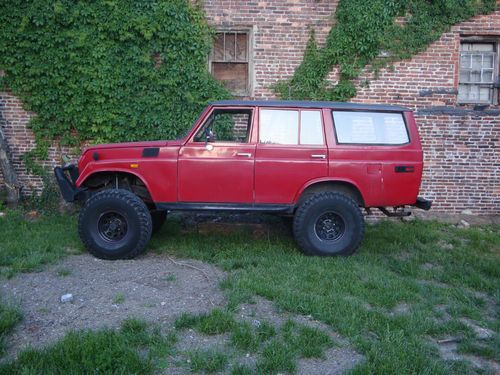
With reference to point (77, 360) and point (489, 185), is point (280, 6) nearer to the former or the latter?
point (489, 185)

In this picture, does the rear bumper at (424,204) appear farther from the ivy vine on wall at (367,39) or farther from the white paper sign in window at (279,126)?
the ivy vine on wall at (367,39)

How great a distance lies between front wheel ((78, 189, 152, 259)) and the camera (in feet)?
20.2

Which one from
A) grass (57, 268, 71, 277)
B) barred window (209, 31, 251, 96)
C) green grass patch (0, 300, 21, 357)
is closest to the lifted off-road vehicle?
grass (57, 268, 71, 277)

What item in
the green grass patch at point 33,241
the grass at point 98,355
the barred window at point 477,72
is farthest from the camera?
the barred window at point 477,72

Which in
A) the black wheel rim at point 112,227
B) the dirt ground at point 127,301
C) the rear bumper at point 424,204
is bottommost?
the dirt ground at point 127,301

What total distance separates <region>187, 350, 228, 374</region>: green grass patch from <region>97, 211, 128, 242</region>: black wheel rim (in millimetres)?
2805

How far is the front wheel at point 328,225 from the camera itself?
627 cm

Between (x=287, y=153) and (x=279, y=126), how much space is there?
39 cm

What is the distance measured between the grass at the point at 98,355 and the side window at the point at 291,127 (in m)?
3.15

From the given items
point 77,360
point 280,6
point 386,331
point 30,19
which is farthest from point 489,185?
point 30,19

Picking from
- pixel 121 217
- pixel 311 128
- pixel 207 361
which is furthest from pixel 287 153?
pixel 207 361

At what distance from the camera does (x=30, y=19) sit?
28.8 feet

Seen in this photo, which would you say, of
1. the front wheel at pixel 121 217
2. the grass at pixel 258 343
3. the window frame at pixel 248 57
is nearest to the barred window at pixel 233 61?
the window frame at pixel 248 57

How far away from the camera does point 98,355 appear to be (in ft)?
12.1
